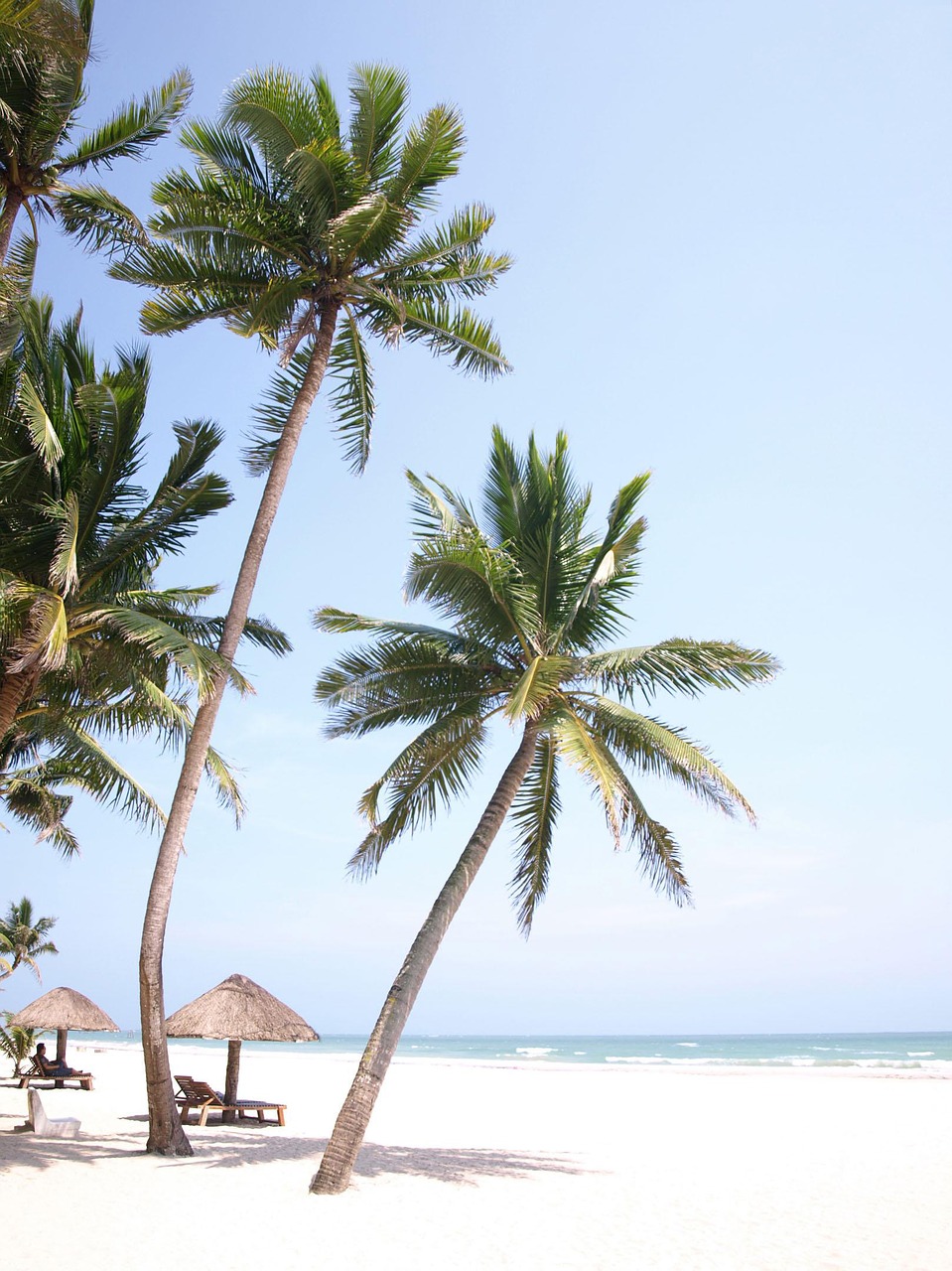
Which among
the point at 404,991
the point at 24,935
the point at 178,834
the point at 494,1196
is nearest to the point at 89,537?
the point at 178,834

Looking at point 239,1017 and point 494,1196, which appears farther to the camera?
point 239,1017

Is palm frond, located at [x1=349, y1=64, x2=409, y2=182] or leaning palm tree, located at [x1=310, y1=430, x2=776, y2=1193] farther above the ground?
palm frond, located at [x1=349, y1=64, x2=409, y2=182]

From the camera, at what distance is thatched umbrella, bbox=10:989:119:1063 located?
18094 mm

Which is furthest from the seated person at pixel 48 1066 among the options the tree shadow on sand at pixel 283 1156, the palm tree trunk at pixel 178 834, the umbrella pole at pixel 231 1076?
the palm tree trunk at pixel 178 834

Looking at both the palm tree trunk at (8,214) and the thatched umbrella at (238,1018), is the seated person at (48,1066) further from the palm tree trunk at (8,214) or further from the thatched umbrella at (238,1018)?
the palm tree trunk at (8,214)

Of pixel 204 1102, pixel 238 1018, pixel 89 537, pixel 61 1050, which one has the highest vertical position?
pixel 89 537

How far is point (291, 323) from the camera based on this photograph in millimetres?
11227

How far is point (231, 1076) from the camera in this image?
15.0m

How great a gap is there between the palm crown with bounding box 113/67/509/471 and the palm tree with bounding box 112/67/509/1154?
0.02 metres

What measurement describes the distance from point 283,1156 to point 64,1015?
9587 mm

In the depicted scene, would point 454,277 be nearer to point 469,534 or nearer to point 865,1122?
point 469,534

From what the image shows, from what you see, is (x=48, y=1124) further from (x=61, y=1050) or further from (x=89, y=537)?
(x=61, y=1050)

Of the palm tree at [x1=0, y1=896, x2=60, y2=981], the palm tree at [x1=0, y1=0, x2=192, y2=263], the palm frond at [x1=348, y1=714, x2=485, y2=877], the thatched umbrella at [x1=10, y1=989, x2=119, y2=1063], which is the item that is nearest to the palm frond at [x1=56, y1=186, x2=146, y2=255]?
the palm tree at [x1=0, y1=0, x2=192, y2=263]

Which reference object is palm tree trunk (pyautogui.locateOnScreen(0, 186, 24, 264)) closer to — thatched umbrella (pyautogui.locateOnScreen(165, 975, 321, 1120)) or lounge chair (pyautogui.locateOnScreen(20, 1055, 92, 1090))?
thatched umbrella (pyautogui.locateOnScreen(165, 975, 321, 1120))
